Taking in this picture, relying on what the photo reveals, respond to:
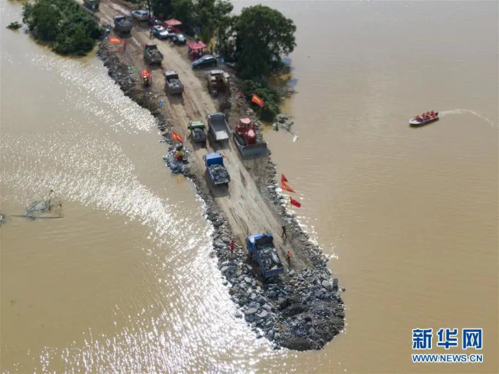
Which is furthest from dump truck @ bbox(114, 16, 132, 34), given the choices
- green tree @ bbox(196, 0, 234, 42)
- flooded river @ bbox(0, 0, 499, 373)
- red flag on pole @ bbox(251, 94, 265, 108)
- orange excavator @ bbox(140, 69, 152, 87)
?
red flag on pole @ bbox(251, 94, 265, 108)

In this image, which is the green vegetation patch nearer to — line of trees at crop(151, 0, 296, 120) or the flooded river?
the flooded river

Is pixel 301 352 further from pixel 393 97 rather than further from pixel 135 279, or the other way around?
pixel 393 97

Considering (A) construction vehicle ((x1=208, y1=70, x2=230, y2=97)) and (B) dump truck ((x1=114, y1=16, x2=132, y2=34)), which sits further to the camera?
(B) dump truck ((x1=114, y1=16, x2=132, y2=34))

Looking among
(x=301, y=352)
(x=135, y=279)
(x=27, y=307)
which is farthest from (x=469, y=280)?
(x=27, y=307)

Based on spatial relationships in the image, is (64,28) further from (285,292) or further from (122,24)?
(285,292)

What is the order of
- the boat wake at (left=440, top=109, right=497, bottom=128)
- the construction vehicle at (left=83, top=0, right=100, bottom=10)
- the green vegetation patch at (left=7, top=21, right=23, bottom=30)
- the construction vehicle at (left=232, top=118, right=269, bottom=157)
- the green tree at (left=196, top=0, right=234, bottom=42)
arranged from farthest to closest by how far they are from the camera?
the construction vehicle at (left=83, top=0, right=100, bottom=10)
the green vegetation patch at (left=7, top=21, right=23, bottom=30)
the green tree at (left=196, top=0, right=234, bottom=42)
the boat wake at (left=440, top=109, right=497, bottom=128)
the construction vehicle at (left=232, top=118, right=269, bottom=157)

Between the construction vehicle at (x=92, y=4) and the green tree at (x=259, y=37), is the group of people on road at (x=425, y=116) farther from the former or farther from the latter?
the construction vehicle at (x=92, y=4)

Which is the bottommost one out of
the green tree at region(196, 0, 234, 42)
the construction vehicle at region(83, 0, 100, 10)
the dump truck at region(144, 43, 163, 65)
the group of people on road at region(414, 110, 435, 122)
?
the group of people on road at region(414, 110, 435, 122)
